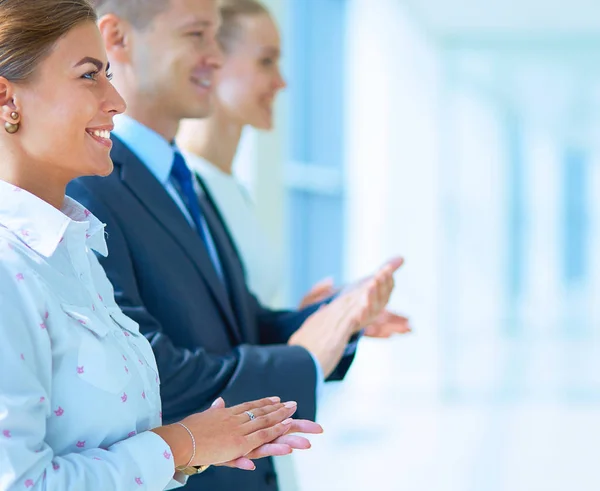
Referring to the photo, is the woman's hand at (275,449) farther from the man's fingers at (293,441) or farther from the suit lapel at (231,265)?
the suit lapel at (231,265)

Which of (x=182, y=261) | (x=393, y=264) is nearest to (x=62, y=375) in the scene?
(x=182, y=261)

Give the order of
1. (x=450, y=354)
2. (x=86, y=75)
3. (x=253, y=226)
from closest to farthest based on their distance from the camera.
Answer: (x=86, y=75), (x=253, y=226), (x=450, y=354)

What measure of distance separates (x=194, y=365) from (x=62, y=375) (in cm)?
51

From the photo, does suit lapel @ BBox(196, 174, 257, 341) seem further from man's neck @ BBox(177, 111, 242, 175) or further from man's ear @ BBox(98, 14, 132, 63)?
man's neck @ BBox(177, 111, 242, 175)

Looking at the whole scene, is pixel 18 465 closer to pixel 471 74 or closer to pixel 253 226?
pixel 253 226

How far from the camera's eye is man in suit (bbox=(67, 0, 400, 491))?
157 centimetres

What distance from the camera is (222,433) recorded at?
121cm

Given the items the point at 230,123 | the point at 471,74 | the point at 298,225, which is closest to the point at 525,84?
the point at 471,74

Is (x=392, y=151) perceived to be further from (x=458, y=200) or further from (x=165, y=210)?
(x=165, y=210)

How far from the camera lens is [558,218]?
879 centimetres

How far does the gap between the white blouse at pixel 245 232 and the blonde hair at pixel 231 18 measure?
0.38 m

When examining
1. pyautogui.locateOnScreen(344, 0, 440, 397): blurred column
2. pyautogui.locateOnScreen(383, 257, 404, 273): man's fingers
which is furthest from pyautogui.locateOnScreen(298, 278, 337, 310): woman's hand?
pyautogui.locateOnScreen(344, 0, 440, 397): blurred column

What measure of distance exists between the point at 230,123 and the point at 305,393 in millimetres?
1105

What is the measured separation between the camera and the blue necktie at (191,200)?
1886 millimetres
